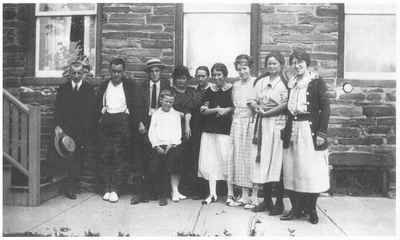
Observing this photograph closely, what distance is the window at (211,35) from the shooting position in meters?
5.86

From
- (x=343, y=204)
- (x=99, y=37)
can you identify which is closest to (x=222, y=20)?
(x=99, y=37)

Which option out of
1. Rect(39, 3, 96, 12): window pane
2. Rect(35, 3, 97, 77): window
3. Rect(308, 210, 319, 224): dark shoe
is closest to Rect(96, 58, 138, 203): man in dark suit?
Rect(35, 3, 97, 77): window

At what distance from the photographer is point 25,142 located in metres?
4.96

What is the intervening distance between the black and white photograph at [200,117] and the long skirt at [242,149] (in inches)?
0.6

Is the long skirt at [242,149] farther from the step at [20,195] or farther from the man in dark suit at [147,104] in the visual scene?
the step at [20,195]

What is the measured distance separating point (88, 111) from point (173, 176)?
1332 mm

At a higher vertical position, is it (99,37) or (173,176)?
(99,37)

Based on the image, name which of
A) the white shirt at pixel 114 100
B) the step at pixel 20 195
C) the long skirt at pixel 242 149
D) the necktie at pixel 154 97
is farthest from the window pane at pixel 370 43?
the step at pixel 20 195

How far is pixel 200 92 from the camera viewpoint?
5.37 metres

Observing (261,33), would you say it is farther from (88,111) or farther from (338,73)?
(88,111)

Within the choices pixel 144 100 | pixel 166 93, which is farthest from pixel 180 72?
pixel 144 100

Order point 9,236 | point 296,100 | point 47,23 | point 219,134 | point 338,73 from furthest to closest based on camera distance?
point 47,23
point 338,73
point 219,134
point 296,100
point 9,236

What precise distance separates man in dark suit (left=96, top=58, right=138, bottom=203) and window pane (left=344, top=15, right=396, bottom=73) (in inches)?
112

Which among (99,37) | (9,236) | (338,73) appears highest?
(99,37)
